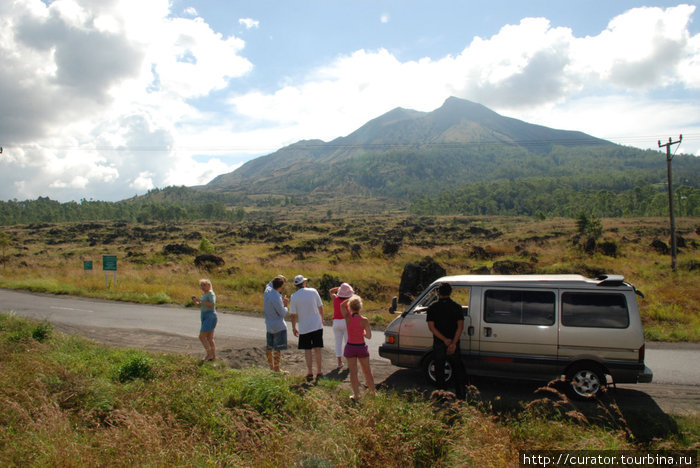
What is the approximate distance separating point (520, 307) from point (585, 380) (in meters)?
1.46

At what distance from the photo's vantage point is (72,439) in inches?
204

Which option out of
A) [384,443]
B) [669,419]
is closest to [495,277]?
[669,419]

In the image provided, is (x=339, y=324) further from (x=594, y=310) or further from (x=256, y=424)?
(x=594, y=310)

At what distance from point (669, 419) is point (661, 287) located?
1393 centimetres

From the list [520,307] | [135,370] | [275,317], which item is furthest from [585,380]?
[135,370]

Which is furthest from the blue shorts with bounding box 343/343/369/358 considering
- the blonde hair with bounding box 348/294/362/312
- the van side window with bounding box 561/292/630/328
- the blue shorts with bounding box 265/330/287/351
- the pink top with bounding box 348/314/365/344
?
the van side window with bounding box 561/292/630/328

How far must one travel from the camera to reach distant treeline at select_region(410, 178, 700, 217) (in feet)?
316

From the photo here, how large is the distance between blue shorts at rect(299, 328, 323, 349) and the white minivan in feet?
5.88

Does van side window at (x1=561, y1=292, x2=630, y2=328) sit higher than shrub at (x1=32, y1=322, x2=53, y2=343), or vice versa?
van side window at (x1=561, y1=292, x2=630, y2=328)

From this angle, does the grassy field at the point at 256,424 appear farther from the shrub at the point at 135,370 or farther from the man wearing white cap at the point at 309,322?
the man wearing white cap at the point at 309,322

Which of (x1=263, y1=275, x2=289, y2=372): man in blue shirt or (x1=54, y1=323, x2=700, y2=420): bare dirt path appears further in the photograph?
(x1=263, y1=275, x2=289, y2=372): man in blue shirt

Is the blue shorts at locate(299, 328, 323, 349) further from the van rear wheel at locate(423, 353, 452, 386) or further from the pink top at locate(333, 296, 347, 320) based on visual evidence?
the van rear wheel at locate(423, 353, 452, 386)

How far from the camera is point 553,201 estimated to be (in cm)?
14912

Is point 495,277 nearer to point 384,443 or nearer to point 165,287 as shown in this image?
point 384,443
